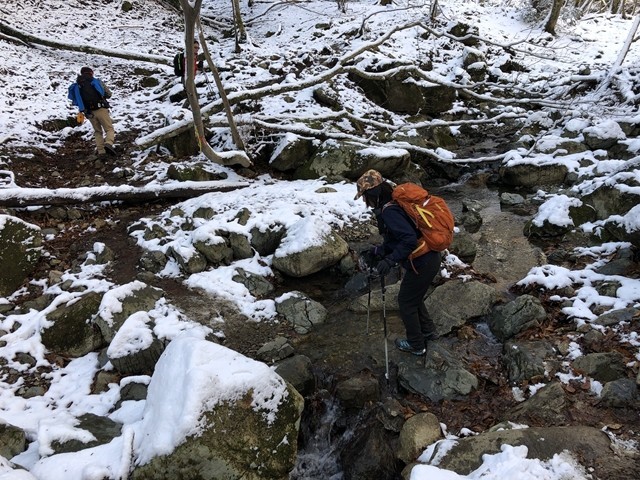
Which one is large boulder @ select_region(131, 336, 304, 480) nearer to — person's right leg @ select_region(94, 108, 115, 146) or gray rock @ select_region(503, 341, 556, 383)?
gray rock @ select_region(503, 341, 556, 383)

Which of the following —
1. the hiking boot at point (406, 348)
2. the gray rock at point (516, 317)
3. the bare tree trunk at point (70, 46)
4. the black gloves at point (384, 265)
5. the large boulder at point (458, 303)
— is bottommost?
the hiking boot at point (406, 348)

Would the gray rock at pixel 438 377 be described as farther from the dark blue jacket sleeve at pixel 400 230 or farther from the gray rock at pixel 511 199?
the gray rock at pixel 511 199

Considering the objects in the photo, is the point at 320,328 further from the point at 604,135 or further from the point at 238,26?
the point at 238,26

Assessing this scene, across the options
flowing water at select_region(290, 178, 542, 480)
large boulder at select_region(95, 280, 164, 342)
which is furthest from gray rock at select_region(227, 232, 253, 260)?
large boulder at select_region(95, 280, 164, 342)

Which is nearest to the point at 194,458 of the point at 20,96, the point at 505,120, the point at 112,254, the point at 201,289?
the point at 201,289

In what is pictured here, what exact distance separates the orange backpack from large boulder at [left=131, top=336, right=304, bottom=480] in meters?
2.21

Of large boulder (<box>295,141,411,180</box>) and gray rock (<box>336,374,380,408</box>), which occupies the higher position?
large boulder (<box>295,141,411,180</box>)

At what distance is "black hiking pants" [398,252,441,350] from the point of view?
4594 millimetres

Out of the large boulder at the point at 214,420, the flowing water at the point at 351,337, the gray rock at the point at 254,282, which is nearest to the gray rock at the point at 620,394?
the flowing water at the point at 351,337

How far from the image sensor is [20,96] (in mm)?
12047

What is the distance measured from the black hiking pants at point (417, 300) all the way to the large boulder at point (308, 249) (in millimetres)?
2284

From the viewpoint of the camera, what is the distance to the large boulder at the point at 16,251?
20.8 feet

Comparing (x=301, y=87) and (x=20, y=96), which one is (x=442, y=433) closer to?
(x=301, y=87)

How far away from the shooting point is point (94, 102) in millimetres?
9969
